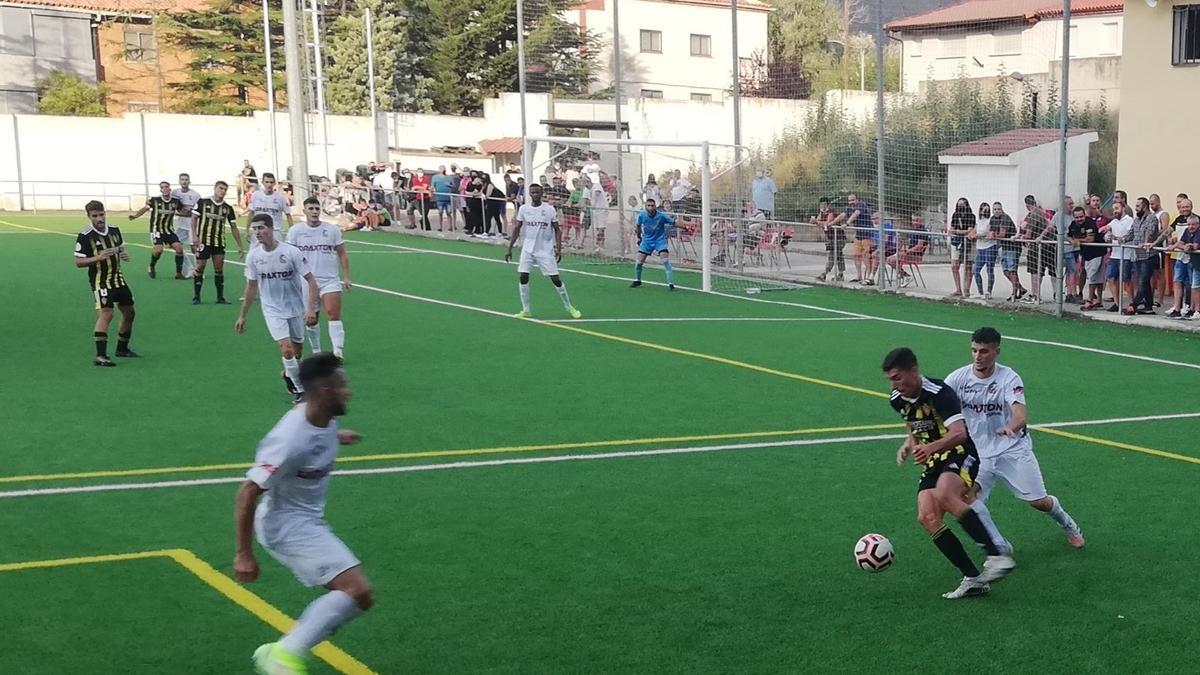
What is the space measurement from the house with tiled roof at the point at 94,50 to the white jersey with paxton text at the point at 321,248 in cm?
4701

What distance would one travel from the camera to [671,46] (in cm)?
5794

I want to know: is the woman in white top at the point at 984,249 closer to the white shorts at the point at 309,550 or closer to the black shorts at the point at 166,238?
the black shorts at the point at 166,238

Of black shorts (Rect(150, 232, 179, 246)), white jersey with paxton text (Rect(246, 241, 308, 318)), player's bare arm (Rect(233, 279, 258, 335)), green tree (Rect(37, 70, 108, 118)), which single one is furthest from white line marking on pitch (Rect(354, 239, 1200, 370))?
green tree (Rect(37, 70, 108, 118))

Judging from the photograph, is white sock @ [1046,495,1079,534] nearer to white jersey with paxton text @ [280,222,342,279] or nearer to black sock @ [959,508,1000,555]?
black sock @ [959,508,1000,555]

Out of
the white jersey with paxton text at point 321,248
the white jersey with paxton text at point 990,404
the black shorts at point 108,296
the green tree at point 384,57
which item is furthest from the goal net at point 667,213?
the green tree at point 384,57

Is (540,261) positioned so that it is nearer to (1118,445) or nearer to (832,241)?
(832,241)

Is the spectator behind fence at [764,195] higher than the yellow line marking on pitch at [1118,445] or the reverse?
higher

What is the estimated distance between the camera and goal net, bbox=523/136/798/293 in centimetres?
2773

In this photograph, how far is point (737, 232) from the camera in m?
28.4

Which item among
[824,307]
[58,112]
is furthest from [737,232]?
[58,112]

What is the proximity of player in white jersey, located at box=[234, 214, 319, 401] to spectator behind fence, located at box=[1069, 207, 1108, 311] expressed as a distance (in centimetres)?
1310

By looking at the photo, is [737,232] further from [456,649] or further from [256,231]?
[456,649]

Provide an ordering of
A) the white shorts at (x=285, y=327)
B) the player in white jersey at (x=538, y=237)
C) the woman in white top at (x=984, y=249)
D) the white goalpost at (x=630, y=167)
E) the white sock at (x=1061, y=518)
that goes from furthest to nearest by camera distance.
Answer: the white goalpost at (x=630, y=167) → the woman in white top at (x=984, y=249) → the player in white jersey at (x=538, y=237) → the white shorts at (x=285, y=327) → the white sock at (x=1061, y=518)

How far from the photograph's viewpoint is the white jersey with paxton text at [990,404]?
29.4ft
